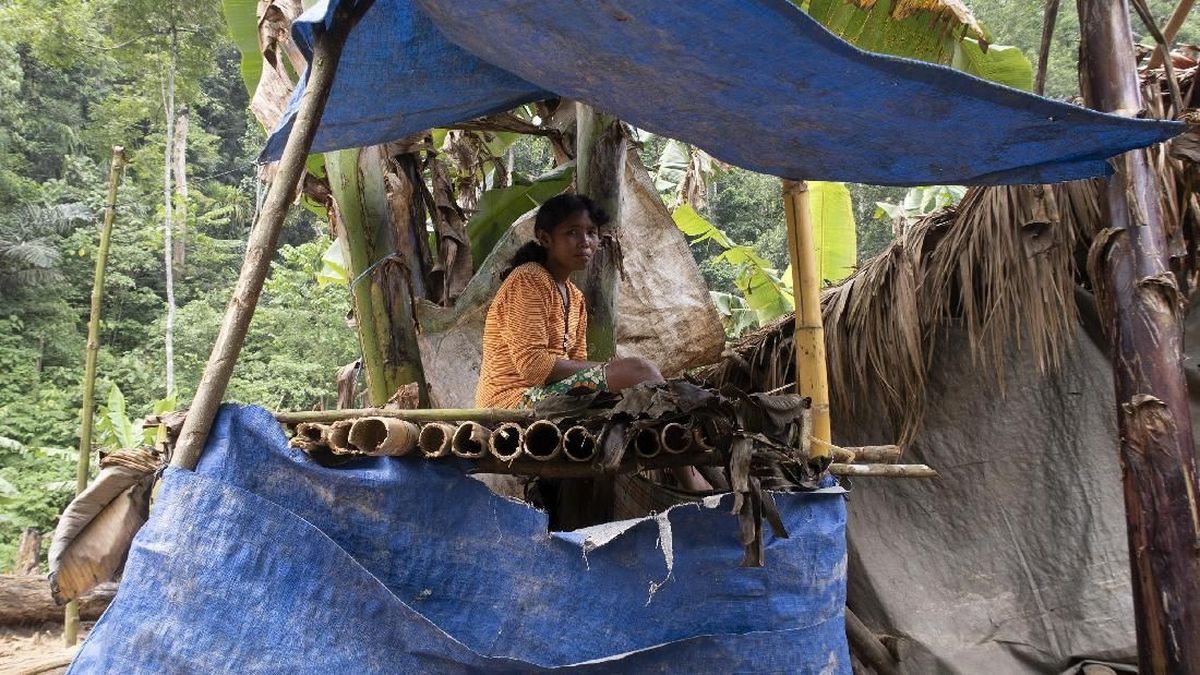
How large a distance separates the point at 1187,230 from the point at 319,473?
10.0ft

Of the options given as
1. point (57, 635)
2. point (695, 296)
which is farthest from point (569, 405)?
point (57, 635)

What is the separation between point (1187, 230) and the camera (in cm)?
316

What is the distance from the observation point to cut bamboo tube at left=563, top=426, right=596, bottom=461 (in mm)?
2059

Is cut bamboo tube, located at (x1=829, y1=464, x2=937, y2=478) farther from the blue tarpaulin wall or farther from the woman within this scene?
the woman

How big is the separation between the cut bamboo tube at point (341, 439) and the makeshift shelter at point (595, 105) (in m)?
0.06

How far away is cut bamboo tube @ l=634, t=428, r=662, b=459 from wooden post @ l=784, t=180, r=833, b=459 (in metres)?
1.09

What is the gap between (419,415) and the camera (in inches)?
80.2

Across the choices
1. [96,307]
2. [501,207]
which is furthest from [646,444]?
[96,307]

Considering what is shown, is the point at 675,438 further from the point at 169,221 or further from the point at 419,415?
the point at 169,221

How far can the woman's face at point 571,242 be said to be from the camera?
3.26m

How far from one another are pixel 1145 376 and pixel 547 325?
185cm

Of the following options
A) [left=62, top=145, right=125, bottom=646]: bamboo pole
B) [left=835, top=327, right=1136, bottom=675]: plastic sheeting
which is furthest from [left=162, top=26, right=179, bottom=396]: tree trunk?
[left=835, top=327, right=1136, bottom=675]: plastic sheeting

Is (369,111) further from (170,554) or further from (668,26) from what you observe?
(170,554)

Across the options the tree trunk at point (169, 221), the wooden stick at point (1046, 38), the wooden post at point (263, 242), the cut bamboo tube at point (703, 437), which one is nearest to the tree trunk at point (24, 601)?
the wooden post at point (263, 242)
